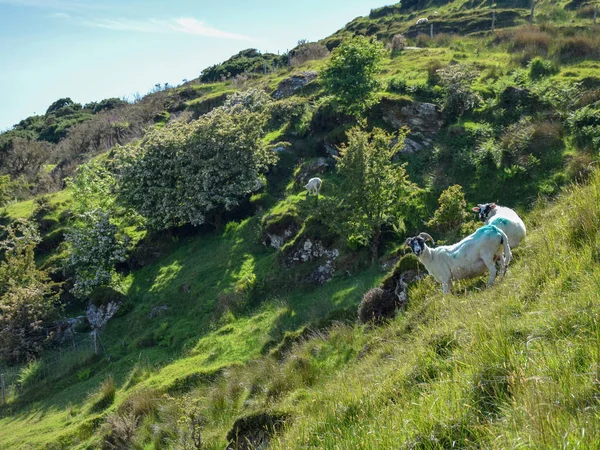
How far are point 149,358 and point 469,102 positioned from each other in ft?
63.0

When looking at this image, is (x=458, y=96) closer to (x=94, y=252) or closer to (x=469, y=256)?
(x=469, y=256)

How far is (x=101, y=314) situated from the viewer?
75.0ft

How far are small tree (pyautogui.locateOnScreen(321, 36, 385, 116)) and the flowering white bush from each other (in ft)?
49.9

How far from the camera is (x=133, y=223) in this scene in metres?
28.2

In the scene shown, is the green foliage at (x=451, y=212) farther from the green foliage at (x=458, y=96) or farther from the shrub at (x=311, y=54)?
the shrub at (x=311, y=54)

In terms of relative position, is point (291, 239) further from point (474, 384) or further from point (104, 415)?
point (474, 384)

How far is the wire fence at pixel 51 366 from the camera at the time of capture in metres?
18.9

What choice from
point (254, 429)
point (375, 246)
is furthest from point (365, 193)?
point (254, 429)

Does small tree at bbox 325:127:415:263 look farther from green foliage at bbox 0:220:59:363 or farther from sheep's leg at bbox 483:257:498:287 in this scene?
green foliage at bbox 0:220:59:363

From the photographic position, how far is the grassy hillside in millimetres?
4512

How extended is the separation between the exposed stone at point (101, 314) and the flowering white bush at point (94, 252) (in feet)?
3.83

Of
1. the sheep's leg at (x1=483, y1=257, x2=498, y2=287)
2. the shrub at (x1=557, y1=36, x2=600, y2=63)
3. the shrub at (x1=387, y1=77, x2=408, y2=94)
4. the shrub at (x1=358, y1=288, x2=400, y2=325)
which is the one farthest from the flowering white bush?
the shrub at (x1=557, y1=36, x2=600, y2=63)

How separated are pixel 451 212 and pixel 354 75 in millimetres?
13293

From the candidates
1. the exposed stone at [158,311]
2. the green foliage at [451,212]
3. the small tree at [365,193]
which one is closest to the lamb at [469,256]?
the green foliage at [451,212]
